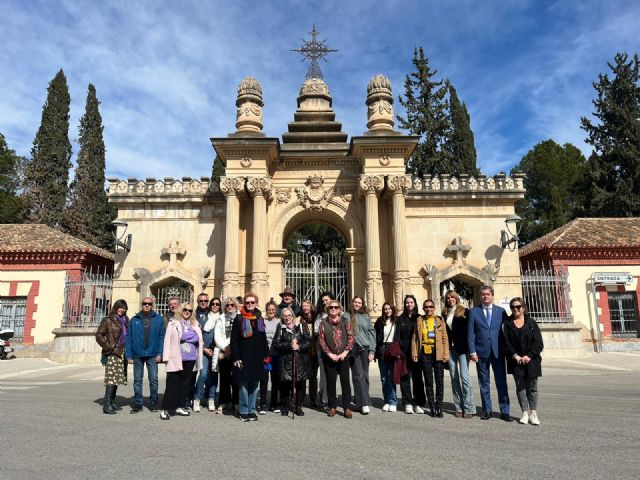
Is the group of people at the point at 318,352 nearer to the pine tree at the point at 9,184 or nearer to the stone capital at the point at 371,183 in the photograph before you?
the stone capital at the point at 371,183

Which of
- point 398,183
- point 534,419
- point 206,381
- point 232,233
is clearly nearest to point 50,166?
point 232,233

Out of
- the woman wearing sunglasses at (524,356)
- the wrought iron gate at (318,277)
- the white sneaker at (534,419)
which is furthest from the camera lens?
the wrought iron gate at (318,277)

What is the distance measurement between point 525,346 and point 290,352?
3.60 meters

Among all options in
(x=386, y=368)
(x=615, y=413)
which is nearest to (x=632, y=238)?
(x=615, y=413)

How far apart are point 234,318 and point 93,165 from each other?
3281 cm

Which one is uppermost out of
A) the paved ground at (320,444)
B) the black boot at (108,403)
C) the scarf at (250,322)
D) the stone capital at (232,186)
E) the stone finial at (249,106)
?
the stone finial at (249,106)

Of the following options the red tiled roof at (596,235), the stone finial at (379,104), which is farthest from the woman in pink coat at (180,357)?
the red tiled roof at (596,235)

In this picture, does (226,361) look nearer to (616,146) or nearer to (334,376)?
(334,376)

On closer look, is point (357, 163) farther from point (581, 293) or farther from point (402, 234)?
point (581, 293)

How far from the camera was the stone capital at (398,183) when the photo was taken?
1703 cm

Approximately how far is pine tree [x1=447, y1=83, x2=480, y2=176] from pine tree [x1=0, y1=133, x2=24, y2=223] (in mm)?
32209

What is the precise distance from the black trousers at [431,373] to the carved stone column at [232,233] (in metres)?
9.65

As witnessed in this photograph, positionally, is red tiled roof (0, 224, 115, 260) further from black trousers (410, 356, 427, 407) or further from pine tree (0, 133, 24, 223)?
black trousers (410, 356, 427, 407)

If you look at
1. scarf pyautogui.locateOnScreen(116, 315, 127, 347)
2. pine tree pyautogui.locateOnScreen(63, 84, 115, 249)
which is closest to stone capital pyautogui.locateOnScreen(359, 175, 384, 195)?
scarf pyautogui.locateOnScreen(116, 315, 127, 347)
